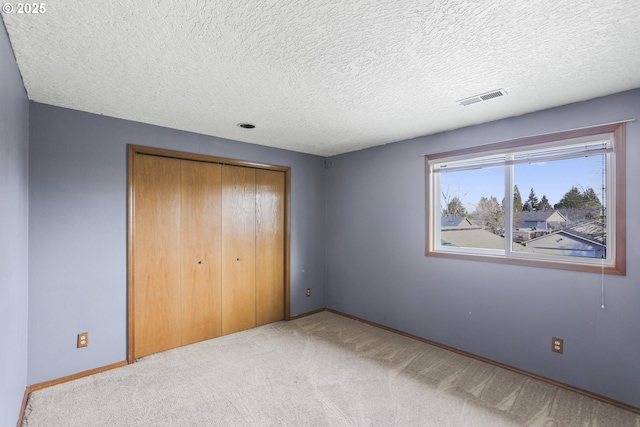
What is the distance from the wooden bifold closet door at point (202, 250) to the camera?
304 cm

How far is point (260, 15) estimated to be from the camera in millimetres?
1425

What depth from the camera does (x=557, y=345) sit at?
2.52m

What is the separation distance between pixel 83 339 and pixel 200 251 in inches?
49.0

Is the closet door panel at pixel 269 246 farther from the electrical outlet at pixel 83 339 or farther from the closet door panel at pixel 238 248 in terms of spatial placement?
the electrical outlet at pixel 83 339

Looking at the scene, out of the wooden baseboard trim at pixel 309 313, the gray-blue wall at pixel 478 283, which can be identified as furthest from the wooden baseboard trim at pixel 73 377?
the gray-blue wall at pixel 478 283

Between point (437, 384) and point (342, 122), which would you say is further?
point (342, 122)

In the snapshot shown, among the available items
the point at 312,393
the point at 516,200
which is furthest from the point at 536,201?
the point at 312,393

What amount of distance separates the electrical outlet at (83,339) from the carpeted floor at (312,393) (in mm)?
285

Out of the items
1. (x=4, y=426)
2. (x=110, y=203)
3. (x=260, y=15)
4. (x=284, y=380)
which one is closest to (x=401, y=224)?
(x=284, y=380)

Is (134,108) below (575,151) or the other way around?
the other way around

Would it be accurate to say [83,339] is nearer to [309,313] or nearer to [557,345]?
[309,313]

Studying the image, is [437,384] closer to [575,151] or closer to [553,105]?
[575,151]

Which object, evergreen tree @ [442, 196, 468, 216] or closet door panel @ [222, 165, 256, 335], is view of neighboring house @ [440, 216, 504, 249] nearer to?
evergreen tree @ [442, 196, 468, 216]

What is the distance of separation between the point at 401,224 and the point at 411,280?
0.67m
